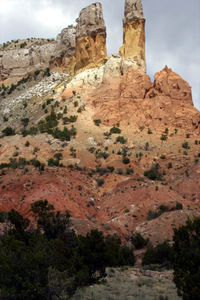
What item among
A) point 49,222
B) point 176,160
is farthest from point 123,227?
point 176,160

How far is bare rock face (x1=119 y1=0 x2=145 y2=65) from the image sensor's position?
55156 mm

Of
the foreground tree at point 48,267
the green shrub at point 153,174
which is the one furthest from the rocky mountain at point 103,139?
the foreground tree at point 48,267

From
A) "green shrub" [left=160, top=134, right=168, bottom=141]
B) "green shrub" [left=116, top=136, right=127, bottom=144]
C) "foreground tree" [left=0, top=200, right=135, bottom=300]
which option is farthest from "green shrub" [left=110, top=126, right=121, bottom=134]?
"foreground tree" [left=0, top=200, right=135, bottom=300]

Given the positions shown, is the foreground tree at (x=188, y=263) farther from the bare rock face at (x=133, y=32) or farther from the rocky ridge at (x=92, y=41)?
the bare rock face at (x=133, y=32)

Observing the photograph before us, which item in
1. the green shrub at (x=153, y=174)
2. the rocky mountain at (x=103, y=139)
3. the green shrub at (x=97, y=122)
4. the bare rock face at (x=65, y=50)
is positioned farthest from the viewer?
the bare rock face at (x=65, y=50)

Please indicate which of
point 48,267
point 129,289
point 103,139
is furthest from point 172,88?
point 48,267

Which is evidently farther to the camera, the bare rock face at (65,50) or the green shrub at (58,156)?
the bare rock face at (65,50)

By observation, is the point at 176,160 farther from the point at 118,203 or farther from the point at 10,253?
the point at 10,253

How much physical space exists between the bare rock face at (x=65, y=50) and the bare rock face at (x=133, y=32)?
1108 cm

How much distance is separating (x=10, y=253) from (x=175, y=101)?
131ft

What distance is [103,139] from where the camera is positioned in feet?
145

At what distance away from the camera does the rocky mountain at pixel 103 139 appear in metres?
31.4

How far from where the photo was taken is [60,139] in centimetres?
4294

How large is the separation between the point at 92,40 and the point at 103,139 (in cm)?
2101
